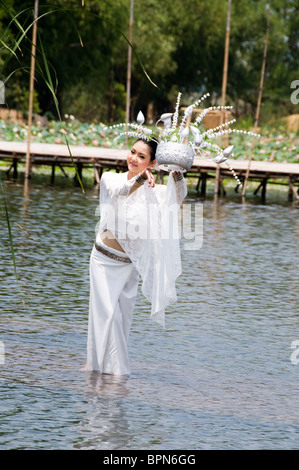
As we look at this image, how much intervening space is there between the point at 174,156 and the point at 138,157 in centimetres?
47

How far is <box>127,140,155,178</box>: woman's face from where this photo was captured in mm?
7043

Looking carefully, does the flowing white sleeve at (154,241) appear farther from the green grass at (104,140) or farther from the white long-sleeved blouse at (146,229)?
the green grass at (104,140)

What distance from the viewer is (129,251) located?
279 inches

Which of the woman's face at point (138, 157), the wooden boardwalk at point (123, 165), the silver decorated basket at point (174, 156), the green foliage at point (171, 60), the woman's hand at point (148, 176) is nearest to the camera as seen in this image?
the silver decorated basket at point (174, 156)

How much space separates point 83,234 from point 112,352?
8.23m

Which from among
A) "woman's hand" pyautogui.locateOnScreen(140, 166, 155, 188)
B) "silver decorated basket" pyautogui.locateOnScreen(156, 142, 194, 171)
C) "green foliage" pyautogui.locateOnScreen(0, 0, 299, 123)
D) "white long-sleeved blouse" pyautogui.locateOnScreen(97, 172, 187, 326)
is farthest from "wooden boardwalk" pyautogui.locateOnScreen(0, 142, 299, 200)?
"silver decorated basket" pyautogui.locateOnScreen(156, 142, 194, 171)

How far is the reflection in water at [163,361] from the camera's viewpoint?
612 cm

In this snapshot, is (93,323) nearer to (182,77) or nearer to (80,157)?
(80,157)

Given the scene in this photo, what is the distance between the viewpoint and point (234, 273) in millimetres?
12555

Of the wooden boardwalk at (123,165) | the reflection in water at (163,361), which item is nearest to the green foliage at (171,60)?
the wooden boardwalk at (123,165)

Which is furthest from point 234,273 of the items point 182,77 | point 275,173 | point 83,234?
point 182,77

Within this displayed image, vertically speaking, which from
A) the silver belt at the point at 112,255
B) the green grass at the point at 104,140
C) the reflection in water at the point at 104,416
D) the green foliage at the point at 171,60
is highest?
the green foliage at the point at 171,60

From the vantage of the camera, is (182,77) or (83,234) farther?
(182,77)

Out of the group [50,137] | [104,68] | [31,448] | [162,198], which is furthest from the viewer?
[104,68]
